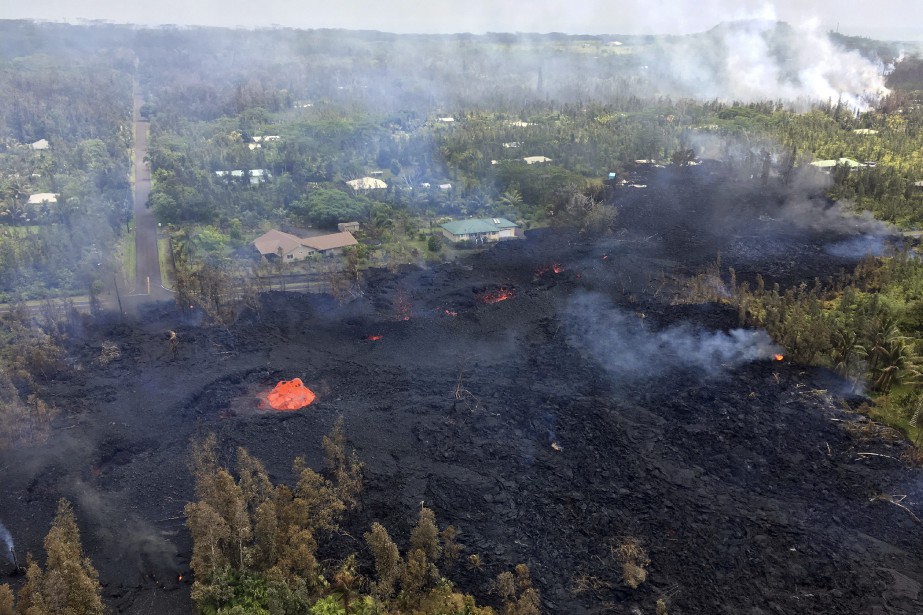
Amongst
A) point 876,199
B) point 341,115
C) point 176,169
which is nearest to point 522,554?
point 876,199

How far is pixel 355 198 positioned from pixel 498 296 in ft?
82.3

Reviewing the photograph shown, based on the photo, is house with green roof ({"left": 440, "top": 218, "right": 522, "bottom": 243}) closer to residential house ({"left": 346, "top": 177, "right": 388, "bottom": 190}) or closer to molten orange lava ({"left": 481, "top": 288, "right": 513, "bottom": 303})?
molten orange lava ({"left": 481, "top": 288, "right": 513, "bottom": 303})

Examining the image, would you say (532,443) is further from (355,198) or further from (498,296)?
(355,198)

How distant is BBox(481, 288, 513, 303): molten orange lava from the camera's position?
143 feet

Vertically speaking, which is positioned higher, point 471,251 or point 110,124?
point 110,124

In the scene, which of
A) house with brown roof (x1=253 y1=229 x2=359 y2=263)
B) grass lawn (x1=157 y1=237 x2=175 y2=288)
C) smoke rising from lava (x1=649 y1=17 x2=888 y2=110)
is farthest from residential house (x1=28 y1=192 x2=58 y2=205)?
smoke rising from lava (x1=649 y1=17 x2=888 y2=110)

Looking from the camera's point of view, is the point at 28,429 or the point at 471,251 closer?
the point at 28,429

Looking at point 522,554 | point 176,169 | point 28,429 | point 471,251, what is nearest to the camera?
point 522,554

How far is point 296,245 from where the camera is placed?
169 feet

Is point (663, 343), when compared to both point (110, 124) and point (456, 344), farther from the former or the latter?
point (110, 124)

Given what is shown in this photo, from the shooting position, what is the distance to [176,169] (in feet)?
236

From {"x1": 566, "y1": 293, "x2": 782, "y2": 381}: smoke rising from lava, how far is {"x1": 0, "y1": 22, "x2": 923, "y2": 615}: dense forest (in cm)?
179

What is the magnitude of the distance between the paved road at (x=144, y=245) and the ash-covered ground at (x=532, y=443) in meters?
4.77

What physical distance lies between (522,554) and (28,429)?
72.9 feet
